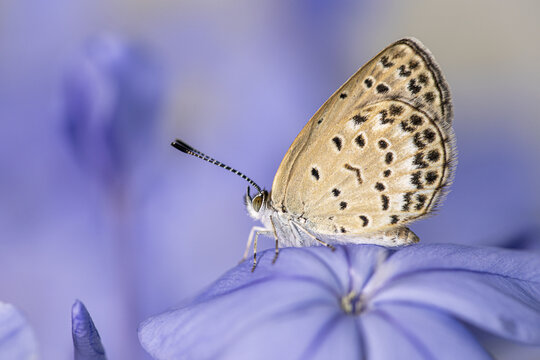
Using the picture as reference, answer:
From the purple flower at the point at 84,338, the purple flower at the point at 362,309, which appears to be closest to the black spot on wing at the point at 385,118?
the purple flower at the point at 362,309

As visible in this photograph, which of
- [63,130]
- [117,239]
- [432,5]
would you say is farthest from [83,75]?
[432,5]

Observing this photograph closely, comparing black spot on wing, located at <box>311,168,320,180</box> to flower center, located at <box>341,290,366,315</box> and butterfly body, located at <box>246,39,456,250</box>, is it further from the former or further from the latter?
flower center, located at <box>341,290,366,315</box>

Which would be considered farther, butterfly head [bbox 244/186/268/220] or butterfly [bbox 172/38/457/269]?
butterfly head [bbox 244/186/268/220]

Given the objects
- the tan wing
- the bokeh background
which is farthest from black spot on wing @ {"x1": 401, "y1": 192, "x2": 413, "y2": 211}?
the bokeh background

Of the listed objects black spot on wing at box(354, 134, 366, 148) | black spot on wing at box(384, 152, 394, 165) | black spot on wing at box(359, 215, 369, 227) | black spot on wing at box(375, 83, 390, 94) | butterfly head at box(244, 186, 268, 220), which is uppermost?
black spot on wing at box(375, 83, 390, 94)

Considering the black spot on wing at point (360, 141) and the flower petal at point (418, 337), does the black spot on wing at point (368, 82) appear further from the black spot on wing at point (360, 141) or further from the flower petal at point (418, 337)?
the flower petal at point (418, 337)
